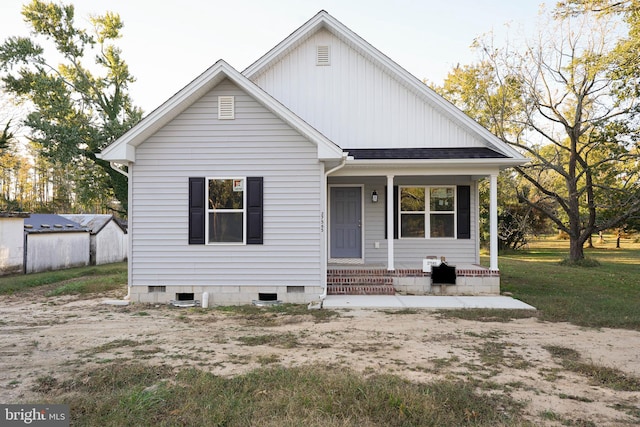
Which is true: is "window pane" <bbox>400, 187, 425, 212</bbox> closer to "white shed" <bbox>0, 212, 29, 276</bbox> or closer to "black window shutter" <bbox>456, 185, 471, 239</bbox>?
"black window shutter" <bbox>456, 185, 471, 239</bbox>

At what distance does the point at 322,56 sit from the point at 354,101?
154 centimetres

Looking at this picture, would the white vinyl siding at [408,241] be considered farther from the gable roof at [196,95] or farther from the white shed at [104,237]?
the white shed at [104,237]

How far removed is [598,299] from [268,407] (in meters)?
9.42

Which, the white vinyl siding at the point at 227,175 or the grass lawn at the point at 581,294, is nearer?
the grass lawn at the point at 581,294

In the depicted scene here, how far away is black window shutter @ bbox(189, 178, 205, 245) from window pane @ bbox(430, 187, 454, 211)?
21.2 ft

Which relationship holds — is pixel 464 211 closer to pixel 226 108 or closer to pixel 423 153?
pixel 423 153

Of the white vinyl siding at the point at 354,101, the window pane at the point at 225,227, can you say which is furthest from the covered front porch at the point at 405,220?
the window pane at the point at 225,227

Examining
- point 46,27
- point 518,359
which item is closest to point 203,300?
point 518,359

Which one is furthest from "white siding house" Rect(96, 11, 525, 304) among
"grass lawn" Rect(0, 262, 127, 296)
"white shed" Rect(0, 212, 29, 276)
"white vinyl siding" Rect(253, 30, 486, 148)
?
"white shed" Rect(0, 212, 29, 276)

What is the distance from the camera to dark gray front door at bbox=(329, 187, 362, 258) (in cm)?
1163

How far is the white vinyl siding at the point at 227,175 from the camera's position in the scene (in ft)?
29.5

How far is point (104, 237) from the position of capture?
20344 millimetres

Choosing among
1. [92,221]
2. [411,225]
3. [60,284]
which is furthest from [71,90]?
[411,225]

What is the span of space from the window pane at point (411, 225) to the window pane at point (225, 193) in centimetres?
498
